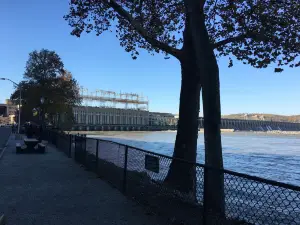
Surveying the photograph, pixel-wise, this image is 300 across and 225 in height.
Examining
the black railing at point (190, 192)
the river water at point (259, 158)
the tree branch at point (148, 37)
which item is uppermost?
the tree branch at point (148, 37)

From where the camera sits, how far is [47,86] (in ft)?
147

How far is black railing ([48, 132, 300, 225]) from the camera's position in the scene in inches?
188

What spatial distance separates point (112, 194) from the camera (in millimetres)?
8203

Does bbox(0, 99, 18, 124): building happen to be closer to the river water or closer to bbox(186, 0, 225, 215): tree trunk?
the river water

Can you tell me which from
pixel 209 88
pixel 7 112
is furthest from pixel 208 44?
pixel 7 112

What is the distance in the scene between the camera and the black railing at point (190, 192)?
4.77 metres

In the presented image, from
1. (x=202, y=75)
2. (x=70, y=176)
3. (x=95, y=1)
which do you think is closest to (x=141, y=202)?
(x=202, y=75)

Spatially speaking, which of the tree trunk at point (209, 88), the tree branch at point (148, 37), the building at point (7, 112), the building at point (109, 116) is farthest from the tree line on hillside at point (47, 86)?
the building at point (109, 116)

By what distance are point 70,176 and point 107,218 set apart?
4987 millimetres

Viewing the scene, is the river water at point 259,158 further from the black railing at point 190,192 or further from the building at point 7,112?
the building at point 7,112

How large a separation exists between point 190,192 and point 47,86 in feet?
132

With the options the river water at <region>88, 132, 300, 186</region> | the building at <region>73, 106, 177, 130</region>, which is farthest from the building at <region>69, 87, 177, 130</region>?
the river water at <region>88, 132, 300, 186</region>

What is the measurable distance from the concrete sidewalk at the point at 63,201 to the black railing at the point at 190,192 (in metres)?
0.33

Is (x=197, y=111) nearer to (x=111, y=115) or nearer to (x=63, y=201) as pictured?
(x=63, y=201)
